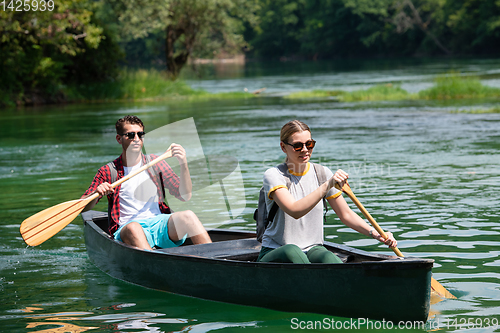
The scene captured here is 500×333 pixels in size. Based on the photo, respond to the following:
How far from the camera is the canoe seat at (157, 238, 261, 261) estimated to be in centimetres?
541

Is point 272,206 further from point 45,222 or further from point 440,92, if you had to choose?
point 440,92

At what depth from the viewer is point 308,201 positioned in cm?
430

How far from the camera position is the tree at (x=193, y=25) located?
30.8 meters

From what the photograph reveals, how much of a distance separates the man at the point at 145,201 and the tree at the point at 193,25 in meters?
25.6

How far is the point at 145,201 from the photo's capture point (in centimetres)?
580

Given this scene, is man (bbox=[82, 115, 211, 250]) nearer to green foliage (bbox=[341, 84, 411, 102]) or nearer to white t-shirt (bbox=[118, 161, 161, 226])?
white t-shirt (bbox=[118, 161, 161, 226])

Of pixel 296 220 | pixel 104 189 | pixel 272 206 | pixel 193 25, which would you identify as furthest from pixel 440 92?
pixel 272 206

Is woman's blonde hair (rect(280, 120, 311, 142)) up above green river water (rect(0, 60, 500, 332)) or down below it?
above

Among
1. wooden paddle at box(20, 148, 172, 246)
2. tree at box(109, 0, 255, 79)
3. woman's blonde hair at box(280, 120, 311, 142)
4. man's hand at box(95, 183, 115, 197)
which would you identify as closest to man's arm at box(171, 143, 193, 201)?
man's hand at box(95, 183, 115, 197)

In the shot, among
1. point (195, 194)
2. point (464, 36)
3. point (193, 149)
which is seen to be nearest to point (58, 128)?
Answer: point (193, 149)

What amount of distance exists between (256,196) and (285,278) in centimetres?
458

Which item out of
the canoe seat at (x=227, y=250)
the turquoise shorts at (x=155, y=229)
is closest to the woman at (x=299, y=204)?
the canoe seat at (x=227, y=250)

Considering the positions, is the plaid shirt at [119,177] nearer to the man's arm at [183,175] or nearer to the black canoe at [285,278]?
the man's arm at [183,175]

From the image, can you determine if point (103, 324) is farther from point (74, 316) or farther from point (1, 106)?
point (1, 106)
